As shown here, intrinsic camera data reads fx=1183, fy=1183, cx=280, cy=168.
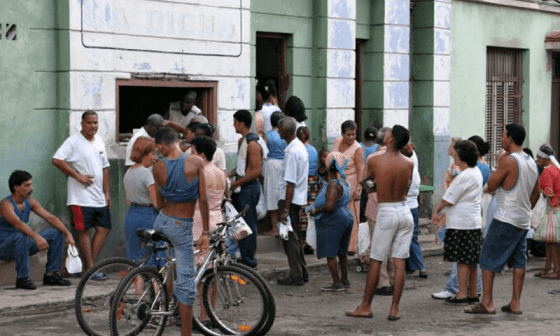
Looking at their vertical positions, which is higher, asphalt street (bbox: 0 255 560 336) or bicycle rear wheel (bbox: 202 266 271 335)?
bicycle rear wheel (bbox: 202 266 271 335)

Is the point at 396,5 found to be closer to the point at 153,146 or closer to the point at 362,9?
the point at 362,9

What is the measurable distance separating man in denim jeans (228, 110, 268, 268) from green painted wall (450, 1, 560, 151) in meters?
7.41

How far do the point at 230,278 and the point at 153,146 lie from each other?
2173 millimetres

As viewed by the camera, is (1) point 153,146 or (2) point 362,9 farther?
(2) point 362,9

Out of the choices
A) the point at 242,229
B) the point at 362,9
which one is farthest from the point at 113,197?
the point at 362,9

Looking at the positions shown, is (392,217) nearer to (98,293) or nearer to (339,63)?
(98,293)

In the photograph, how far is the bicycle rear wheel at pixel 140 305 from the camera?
912 centimetres

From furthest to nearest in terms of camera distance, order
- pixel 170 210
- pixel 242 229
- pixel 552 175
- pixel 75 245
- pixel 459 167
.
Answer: pixel 552 175 < pixel 75 245 < pixel 459 167 < pixel 242 229 < pixel 170 210

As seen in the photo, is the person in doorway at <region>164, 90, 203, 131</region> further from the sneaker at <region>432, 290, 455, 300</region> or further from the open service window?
the sneaker at <region>432, 290, 455, 300</region>

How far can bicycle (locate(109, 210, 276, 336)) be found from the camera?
9.20m

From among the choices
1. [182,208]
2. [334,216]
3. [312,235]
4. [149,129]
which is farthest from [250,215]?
[182,208]

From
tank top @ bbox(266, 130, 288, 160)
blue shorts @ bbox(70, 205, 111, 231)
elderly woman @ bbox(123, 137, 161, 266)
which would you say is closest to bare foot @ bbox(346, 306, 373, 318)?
elderly woman @ bbox(123, 137, 161, 266)

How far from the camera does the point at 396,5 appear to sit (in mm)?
18625

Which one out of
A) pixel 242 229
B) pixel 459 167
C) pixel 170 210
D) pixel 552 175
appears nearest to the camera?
pixel 170 210
